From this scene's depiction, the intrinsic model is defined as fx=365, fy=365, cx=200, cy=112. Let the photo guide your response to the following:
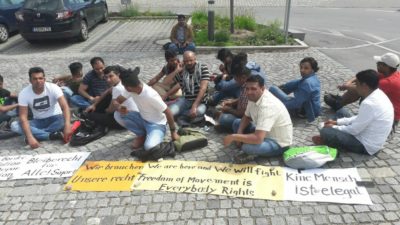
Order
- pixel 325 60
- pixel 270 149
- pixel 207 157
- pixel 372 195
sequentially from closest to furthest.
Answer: pixel 372 195 < pixel 270 149 < pixel 207 157 < pixel 325 60

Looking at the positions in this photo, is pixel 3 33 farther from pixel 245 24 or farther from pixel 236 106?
pixel 236 106

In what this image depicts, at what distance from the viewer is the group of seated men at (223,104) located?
450 cm

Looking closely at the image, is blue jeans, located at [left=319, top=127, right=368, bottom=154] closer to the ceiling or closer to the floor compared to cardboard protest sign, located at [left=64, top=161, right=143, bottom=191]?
closer to the ceiling

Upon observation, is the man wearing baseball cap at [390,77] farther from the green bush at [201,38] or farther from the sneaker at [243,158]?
the green bush at [201,38]

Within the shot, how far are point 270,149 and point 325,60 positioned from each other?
5.88 meters

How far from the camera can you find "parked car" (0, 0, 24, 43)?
1283 centimetres

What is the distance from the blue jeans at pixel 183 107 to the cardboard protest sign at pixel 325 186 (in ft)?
6.82

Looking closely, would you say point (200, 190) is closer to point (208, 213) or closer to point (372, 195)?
point (208, 213)

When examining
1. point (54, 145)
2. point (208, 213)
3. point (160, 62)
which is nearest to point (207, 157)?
point (208, 213)

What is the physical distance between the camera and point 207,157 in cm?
500

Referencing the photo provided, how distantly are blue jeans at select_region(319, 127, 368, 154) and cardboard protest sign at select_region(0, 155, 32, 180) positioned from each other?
4185mm

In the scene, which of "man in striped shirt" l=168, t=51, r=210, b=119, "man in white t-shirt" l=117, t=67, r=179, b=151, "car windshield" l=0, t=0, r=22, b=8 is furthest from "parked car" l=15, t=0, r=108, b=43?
"man in white t-shirt" l=117, t=67, r=179, b=151

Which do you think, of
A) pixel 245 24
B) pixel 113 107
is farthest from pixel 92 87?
pixel 245 24

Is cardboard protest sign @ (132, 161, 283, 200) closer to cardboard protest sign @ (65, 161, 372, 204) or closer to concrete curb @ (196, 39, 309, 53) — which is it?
cardboard protest sign @ (65, 161, 372, 204)
